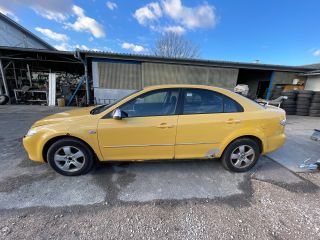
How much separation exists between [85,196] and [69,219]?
389mm

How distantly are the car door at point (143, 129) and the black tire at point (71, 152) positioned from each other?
269 mm

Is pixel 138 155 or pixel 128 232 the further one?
pixel 138 155

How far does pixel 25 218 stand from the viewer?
1884 mm

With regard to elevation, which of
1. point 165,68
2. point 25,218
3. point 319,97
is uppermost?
point 165,68

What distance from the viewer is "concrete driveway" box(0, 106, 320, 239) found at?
217 centimetres

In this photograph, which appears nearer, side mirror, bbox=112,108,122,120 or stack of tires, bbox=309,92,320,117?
side mirror, bbox=112,108,122,120

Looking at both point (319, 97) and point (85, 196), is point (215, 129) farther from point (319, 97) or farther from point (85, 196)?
point (319, 97)

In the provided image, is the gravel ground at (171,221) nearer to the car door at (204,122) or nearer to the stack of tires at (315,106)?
the car door at (204,122)

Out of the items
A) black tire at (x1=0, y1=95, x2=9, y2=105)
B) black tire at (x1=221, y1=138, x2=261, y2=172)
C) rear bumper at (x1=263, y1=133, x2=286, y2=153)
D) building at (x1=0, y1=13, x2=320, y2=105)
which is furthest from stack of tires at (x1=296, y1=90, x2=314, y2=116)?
black tire at (x1=0, y1=95, x2=9, y2=105)

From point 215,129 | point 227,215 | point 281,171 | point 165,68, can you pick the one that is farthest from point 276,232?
point 165,68

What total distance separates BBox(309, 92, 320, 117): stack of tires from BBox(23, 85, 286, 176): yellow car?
30.2 feet

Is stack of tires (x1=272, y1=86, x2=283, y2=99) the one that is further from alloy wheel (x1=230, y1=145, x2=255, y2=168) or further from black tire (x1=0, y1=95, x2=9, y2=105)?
black tire (x1=0, y1=95, x2=9, y2=105)

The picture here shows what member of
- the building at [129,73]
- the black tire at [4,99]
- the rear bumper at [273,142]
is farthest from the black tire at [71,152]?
the black tire at [4,99]

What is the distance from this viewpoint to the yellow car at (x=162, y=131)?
2.51 m
